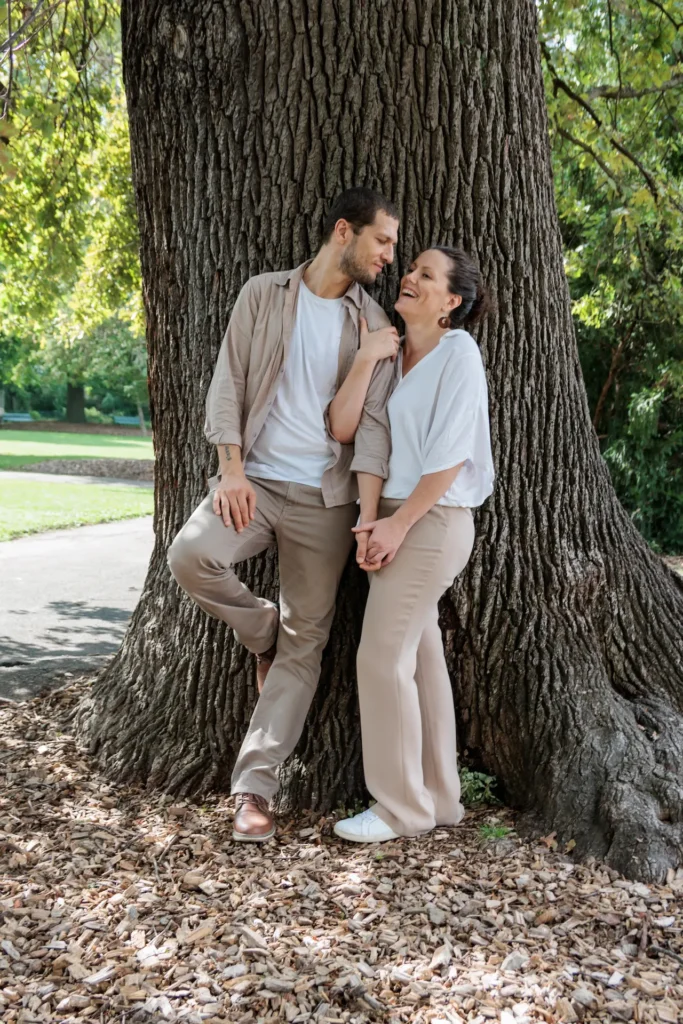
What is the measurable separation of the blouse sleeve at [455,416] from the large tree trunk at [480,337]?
1.71 ft

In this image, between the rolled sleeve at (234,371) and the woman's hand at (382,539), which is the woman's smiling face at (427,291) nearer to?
the rolled sleeve at (234,371)

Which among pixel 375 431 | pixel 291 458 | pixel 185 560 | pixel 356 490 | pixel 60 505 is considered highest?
pixel 375 431

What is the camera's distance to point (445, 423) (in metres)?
3.53

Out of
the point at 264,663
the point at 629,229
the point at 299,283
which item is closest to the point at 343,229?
the point at 299,283

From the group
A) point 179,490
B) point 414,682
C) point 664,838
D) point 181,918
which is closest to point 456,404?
point 414,682

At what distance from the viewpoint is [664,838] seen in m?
3.58

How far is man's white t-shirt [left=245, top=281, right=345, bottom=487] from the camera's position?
380 cm

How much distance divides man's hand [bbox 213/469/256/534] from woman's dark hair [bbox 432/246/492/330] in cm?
103

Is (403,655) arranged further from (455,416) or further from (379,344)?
(379,344)

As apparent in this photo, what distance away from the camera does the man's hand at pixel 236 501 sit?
143 inches

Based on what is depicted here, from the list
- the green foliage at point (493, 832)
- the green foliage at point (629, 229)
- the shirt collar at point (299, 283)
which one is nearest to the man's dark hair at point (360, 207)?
the shirt collar at point (299, 283)

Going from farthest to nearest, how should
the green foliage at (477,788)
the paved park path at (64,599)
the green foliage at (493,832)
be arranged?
the paved park path at (64,599) → the green foliage at (477,788) → the green foliage at (493,832)

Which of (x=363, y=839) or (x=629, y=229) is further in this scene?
(x=629, y=229)

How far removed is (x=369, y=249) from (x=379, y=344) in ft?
1.16
